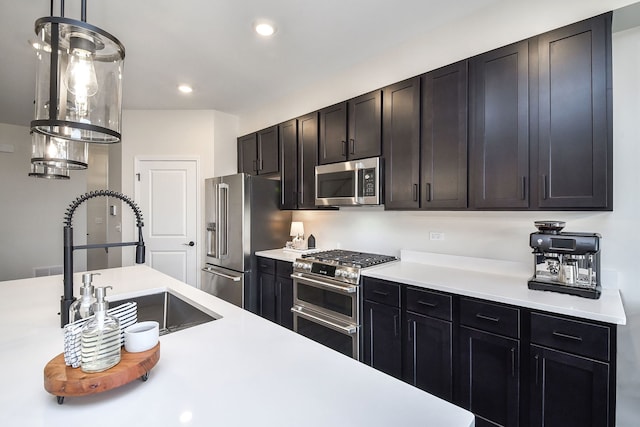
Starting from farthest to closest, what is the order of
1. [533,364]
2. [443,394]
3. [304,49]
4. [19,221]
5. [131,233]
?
[19,221] → [131,233] → [304,49] → [443,394] → [533,364]

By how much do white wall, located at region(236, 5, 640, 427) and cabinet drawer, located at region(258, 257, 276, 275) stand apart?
26.8 inches

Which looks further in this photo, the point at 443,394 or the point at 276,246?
the point at 276,246

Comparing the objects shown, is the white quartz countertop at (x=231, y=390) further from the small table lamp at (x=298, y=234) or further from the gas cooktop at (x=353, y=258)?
the small table lamp at (x=298, y=234)

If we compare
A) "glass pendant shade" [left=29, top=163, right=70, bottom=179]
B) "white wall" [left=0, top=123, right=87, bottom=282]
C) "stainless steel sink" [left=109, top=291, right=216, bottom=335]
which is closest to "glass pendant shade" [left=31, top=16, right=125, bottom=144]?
"stainless steel sink" [left=109, top=291, right=216, bottom=335]

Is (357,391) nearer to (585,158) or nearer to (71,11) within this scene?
(585,158)

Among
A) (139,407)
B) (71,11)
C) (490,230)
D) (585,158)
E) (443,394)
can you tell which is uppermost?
(71,11)

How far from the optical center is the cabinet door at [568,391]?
1.36 meters

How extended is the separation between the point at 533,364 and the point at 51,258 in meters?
6.16

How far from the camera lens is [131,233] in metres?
3.99

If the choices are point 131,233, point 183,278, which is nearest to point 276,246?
point 183,278

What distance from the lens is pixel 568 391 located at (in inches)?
56.7

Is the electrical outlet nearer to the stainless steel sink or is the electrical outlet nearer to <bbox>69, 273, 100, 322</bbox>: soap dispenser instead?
the stainless steel sink

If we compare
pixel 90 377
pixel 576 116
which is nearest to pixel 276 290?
pixel 90 377

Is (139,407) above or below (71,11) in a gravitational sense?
below
